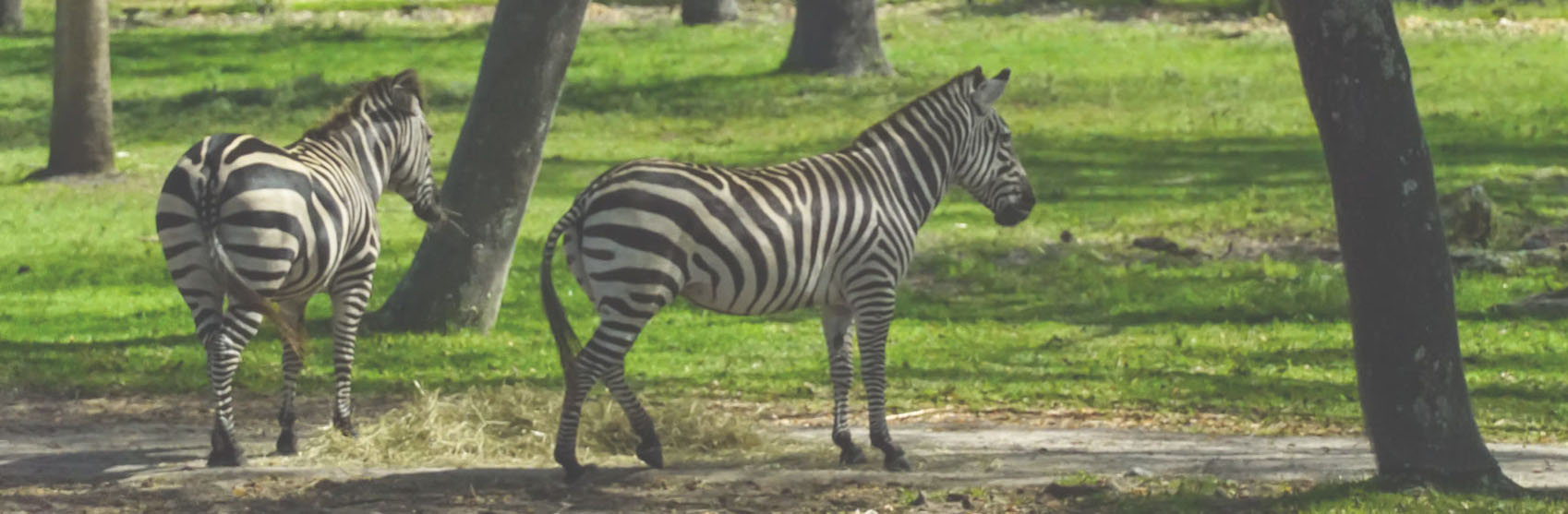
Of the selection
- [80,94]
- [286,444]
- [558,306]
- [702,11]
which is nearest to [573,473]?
[558,306]

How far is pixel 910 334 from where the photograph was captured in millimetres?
16172

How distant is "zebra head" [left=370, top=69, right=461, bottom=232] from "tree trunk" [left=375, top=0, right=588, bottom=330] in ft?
9.71

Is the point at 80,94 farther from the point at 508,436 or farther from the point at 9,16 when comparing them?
the point at 9,16

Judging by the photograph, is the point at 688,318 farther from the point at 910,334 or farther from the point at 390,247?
the point at 390,247

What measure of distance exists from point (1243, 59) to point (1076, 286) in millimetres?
13792

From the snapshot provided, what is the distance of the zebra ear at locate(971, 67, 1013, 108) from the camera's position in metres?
11.4

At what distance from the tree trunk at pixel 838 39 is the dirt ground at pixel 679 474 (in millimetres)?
17895

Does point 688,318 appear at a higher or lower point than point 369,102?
lower

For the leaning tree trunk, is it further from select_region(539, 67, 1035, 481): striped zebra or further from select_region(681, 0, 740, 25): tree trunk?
select_region(681, 0, 740, 25): tree trunk

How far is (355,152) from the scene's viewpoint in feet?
38.4

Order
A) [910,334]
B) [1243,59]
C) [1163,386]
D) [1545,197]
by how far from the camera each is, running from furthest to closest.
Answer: [1243,59], [1545,197], [910,334], [1163,386]

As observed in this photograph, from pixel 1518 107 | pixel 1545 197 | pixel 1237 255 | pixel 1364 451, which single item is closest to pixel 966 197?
pixel 1237 255

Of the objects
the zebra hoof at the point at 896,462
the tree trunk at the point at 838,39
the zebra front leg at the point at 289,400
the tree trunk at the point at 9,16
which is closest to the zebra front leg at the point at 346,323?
the zebra front leg at the point at 289,400

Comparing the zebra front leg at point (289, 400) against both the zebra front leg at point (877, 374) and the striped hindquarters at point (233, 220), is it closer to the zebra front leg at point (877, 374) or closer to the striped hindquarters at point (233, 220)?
the striped hindquarters at point (233, 220)
